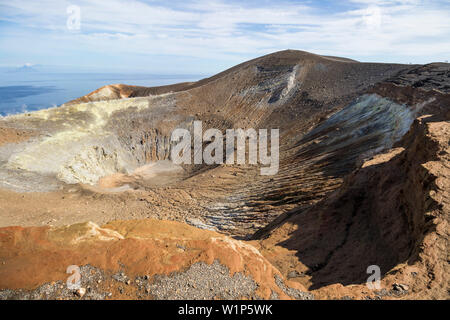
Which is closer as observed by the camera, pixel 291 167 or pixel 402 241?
pixel 402 241

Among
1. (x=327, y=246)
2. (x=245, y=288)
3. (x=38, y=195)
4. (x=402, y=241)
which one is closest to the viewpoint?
(x=245, y=288)

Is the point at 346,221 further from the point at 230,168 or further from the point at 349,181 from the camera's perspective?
the point at 230,168

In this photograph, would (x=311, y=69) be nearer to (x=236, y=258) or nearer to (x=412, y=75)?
(x=412, y=75)

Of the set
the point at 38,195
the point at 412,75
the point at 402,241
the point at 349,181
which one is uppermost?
the point at 412,75

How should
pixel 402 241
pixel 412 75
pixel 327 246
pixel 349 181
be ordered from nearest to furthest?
pixel 402 241, pixel 327 246, pixel 349 181, pixel 412 75

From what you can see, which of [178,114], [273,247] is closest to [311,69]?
[178,114]

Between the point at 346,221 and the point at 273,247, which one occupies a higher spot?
the point at 346,221

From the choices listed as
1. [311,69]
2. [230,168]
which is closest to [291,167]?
[230,168]
